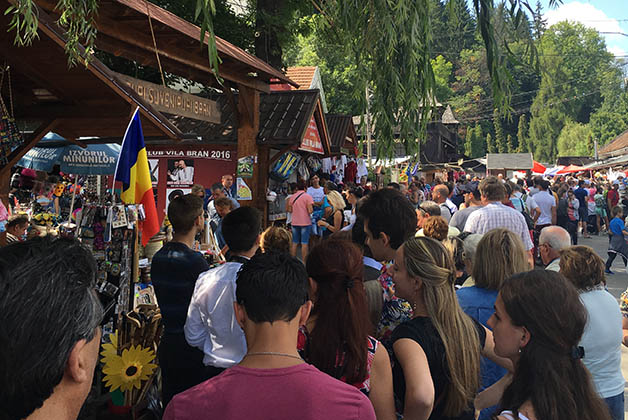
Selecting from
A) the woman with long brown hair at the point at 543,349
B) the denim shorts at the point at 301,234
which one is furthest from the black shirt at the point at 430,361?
the denim shorts at the point at 301,234

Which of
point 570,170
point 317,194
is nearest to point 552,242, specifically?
point 317,194

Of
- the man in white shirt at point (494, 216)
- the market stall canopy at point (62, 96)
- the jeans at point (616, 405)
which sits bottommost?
the jeans at point (616, 405)

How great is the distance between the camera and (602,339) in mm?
2994

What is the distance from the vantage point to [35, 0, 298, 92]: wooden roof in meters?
5.23

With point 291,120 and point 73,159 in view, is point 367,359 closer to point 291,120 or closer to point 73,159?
point 73,159

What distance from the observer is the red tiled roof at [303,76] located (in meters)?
33.2

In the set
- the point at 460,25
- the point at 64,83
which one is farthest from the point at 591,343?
the point at 64,83

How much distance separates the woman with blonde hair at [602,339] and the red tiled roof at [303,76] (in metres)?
30.5

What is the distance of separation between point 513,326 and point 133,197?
353 centimetres

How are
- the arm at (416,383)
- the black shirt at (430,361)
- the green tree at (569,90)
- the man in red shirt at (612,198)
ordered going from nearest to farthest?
the arm at (416,383)
the black shirt at (430,361)
the man in red shirt at (612,198)
the green tree at (569,90)

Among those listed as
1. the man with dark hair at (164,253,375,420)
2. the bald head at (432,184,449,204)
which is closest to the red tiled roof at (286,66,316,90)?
the bald head at (432,184,449,204)

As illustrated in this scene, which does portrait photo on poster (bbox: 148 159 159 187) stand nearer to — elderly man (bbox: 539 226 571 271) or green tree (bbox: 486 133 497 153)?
elderly man (bbox: 539 226 571 271)

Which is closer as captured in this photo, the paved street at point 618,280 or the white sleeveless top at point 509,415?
the white sleeveless top at point 509,415

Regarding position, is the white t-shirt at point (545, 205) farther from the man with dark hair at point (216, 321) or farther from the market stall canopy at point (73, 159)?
the man with dark hair at point (216, 321)
